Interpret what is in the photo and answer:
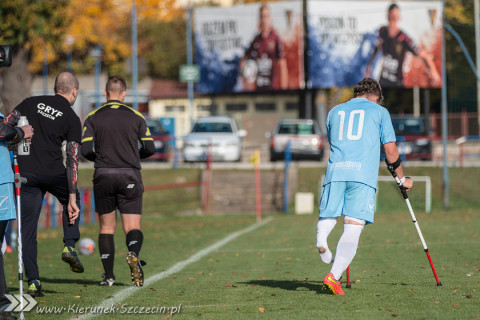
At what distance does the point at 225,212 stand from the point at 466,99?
589 inches

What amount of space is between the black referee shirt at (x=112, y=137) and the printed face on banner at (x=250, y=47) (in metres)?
34.1

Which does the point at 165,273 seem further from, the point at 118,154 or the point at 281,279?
the point at 118,154

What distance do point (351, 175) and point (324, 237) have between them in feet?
1.96

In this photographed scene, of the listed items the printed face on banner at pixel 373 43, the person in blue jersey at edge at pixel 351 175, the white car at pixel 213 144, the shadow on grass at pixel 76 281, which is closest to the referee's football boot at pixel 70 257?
the shadow on grass at pixel 76 281

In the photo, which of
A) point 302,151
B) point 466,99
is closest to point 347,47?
point 466,99

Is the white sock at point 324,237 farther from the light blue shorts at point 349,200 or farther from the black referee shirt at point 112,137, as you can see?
the black referee shirt at point 112,137

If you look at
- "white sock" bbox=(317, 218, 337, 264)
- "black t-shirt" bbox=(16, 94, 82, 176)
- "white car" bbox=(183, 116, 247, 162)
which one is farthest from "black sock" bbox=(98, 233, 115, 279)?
"white car" bbox=(183, 116, 247, 162)

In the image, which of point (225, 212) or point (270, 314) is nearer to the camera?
point (270, 314)

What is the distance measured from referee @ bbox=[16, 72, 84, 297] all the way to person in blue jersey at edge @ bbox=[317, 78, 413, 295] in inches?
96.4

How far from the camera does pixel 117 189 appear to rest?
873 cm

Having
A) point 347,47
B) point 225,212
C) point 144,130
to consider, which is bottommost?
point 225,212

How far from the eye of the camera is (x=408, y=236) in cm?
1534

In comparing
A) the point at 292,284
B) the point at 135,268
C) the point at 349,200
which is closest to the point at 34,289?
the point at 135,268

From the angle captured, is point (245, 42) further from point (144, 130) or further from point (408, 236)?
point (144, 130)
